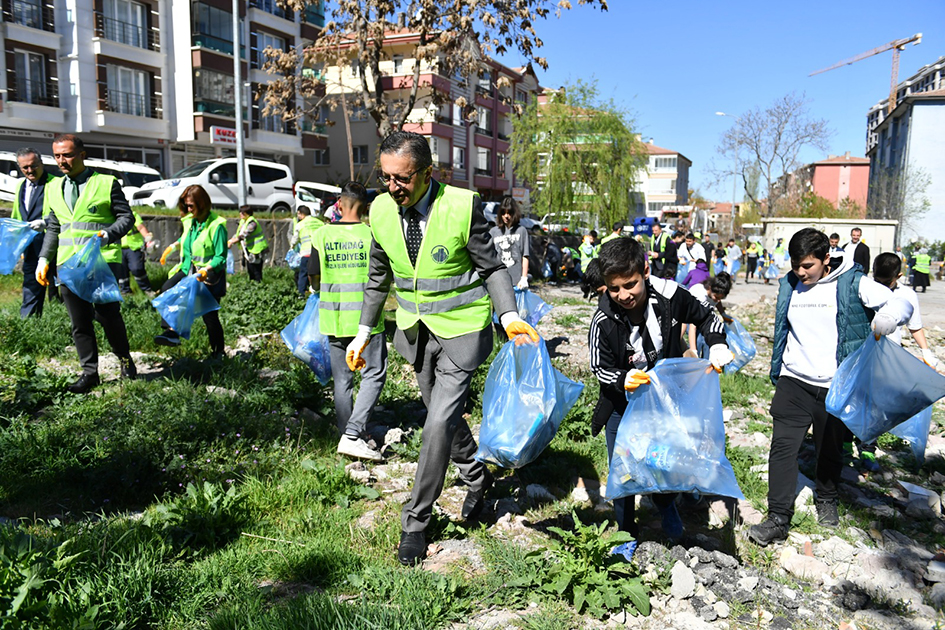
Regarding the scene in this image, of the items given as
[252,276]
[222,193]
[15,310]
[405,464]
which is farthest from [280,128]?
[405,464]

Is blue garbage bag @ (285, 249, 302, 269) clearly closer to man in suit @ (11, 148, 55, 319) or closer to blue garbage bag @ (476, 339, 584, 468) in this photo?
man in suit @ (11, 148, 55, 319)

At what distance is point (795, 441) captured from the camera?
376 cm

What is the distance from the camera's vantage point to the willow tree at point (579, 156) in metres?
24.1

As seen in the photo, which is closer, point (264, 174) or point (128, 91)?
point (264, 174)

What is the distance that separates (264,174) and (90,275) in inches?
631

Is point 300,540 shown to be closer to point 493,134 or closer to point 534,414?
point 534,414

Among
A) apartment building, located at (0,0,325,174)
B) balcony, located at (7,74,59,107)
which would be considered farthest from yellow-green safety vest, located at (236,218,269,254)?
balcony, located at (7,74,59,107)

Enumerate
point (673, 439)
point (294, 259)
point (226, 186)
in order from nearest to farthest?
1. point (673, 439)
2. point (294, 259)
3. point (226, 186)

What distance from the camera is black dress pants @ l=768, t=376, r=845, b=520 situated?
3.73m

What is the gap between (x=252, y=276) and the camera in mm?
11039

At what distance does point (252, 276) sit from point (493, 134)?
125 ft

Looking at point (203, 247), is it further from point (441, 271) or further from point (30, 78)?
point (30, 78)

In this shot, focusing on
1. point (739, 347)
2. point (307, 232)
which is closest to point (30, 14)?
point (307, 232)

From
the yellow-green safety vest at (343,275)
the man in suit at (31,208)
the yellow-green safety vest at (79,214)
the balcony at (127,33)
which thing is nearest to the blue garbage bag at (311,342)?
the yellow-green safety vest at (343,275)
